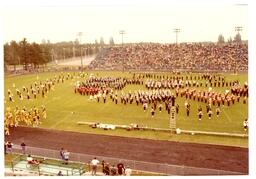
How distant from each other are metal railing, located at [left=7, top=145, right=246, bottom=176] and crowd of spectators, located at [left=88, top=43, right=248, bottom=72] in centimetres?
1905

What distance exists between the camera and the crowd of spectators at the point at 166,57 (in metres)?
35.7

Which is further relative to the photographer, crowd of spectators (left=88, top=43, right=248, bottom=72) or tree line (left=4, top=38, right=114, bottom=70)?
crowd of spectators (left=88, top=43, right=248, bottom=72)

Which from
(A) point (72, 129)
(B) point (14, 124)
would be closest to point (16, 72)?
(B) point (14, 124)

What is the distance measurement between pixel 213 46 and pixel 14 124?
70.9 feet

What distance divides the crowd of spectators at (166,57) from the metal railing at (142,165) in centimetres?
1905

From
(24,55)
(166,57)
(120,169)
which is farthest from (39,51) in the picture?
(120,169)

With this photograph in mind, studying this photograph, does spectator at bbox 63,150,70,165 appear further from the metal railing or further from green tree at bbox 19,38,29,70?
green tree at bbox 19,38,29,70

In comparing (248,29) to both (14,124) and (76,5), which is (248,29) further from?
(14,124)

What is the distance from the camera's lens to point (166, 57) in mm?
37906

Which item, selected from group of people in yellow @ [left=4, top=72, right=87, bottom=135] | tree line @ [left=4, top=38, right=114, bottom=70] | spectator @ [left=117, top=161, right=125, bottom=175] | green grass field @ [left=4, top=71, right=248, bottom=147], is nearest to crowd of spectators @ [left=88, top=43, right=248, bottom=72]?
tree line @ [left=4, top=38, right=114, bottom=70]

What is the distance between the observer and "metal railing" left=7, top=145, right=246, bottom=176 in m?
15.1

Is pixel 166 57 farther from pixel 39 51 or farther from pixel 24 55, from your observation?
pixel 24 55

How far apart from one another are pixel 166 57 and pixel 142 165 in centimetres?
2296

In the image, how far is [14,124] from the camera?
73.2 ft
